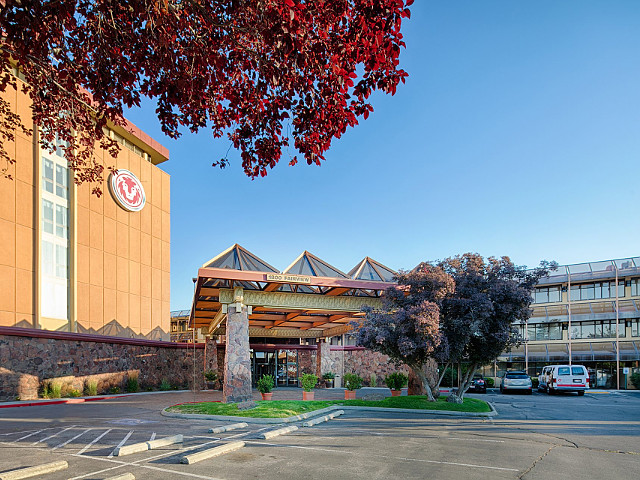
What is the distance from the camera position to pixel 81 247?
3550 cm

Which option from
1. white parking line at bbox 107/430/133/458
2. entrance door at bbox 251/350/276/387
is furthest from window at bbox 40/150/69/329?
white parking line at bbox 107/430/133/458

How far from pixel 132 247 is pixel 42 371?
1818 centimetres

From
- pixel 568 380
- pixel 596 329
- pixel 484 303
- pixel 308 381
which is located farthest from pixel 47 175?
pixel 596 329

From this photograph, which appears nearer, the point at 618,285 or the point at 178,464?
the point at 178,464

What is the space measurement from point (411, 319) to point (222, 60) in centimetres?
1320

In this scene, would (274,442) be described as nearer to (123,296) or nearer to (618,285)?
(123,296)

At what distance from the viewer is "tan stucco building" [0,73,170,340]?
96.8 ft

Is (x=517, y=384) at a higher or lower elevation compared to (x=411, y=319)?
lower

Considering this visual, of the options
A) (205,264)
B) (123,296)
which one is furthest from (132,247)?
(205,264)

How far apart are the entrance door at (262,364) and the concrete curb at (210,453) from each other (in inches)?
1220

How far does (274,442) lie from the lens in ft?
36.9

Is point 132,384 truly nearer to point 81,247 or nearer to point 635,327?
point 81,247

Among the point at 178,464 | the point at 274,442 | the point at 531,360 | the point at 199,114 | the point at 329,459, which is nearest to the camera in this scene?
the point at 199,114

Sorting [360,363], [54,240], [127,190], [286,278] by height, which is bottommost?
[360,363]
